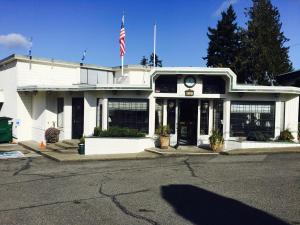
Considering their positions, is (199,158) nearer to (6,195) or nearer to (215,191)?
(215,191)

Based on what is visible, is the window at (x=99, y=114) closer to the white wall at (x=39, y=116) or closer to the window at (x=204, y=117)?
the white wall at (x=39, y=116)

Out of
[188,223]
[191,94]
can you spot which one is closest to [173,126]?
[191,94]

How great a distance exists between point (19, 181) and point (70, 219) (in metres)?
4.65

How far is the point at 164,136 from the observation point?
16.8 meters

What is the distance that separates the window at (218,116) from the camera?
687 inches

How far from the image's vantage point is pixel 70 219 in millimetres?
7051

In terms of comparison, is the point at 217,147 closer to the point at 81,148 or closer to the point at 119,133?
the point at 119,133

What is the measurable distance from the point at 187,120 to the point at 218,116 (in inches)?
62.7

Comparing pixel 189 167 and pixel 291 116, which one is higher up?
pixel 291 116

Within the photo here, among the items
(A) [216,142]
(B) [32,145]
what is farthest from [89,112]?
(A) [216,142]

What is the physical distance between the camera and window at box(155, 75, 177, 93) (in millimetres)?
17422

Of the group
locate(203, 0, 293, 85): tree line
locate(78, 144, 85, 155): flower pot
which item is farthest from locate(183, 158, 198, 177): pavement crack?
locate(203, 0, 293, 85): tree line

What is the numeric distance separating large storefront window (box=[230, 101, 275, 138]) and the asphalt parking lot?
3247 millimetres

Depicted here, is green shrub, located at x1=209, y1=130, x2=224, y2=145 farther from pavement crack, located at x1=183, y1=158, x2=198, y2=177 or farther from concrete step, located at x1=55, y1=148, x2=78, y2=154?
concrete step, located at x1=55, y1=148, x2=78, y2=154
